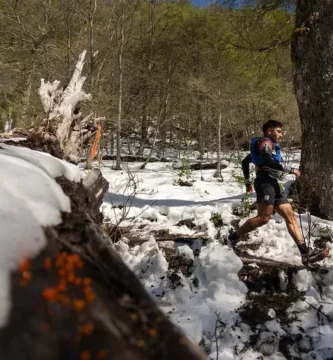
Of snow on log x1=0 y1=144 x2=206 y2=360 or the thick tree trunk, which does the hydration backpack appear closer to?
the thick tree trunk

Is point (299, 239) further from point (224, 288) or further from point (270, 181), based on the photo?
point (224, 288)

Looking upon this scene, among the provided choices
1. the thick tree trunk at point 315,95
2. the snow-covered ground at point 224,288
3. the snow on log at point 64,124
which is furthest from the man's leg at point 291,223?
the snow on log at point 64,124

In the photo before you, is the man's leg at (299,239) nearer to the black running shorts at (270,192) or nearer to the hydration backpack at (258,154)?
the black running shorts at (270,192)

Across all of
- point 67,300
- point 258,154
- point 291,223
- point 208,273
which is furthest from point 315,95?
point 67,300

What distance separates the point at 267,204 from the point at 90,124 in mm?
2577

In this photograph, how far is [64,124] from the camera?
4246mm

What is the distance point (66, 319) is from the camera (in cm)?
88

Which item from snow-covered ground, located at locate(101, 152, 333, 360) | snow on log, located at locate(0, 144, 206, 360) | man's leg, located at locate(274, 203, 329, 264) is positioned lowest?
snow-covered ground, located at locate(101, 152, 333, 360)

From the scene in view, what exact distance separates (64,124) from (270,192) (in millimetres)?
2464

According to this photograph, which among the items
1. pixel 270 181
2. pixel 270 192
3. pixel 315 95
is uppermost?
pixel 315 95

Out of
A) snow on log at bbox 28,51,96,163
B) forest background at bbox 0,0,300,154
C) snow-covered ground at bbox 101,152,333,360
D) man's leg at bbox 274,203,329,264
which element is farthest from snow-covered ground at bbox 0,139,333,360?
forest background at bbox 0,0,300,154

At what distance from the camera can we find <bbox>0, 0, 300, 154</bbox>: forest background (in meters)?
12.4

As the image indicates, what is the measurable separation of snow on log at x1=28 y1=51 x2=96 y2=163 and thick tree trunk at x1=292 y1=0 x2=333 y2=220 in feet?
9.63

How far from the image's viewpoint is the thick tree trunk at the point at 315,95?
15.8 ft
